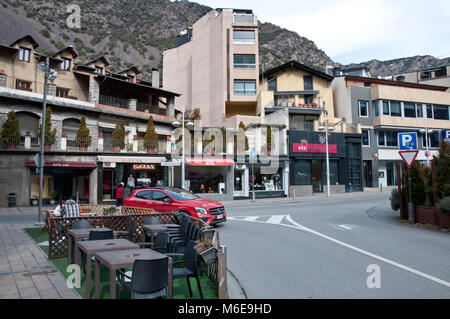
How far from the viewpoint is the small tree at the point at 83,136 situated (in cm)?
2450

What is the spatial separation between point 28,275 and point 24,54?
2463 cm

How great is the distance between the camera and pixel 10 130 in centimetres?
2138

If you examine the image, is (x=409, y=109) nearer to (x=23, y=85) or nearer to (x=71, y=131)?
(x=71, y=131)

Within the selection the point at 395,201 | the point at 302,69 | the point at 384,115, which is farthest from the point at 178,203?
the point at 384,115

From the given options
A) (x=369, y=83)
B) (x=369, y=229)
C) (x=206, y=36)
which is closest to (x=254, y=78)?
(x=206, y=36)

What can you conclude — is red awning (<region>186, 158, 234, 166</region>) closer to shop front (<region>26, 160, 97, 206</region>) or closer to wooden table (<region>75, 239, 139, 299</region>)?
shop front (<region>26, 160, 97, 206</region>)

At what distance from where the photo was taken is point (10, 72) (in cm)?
2425

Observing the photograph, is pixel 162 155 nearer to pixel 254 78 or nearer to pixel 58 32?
pixel 254 78

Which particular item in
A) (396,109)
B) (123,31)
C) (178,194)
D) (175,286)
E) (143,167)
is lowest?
(175,286)

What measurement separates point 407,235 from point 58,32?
94.2 m

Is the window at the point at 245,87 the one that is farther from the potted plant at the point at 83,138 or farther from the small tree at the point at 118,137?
the potted plant at the point at 83,138

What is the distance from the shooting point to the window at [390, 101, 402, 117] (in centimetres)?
4147

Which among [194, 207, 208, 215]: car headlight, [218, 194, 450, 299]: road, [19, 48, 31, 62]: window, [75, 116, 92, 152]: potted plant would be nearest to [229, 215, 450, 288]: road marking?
[218, 194, 450, 299]: road

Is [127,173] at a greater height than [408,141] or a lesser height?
lesser
